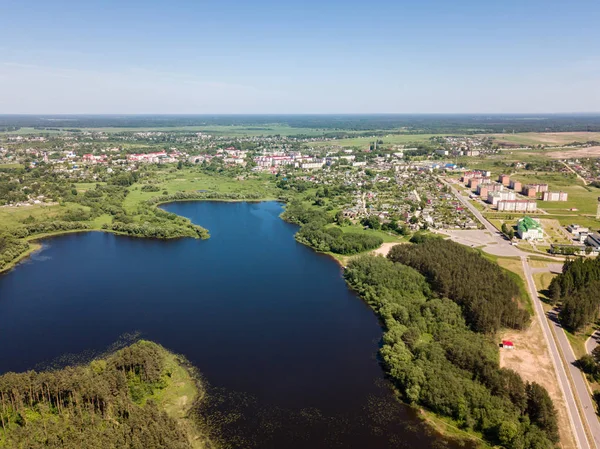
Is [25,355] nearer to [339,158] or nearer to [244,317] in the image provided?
[244,317]

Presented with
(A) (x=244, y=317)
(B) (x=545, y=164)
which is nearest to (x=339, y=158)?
(B) (x=545, y=164)

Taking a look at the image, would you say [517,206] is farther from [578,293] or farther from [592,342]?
[592,342]

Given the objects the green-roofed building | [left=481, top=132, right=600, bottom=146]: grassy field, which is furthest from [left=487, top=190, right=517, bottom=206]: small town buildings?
[left=481, top=132, right=600, bottom=146]: grassy field

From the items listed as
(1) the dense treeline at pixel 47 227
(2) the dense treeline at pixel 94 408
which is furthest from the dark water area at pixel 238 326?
(1) the dense treeline at pixel 47 227

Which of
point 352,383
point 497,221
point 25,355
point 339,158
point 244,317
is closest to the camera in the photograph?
point 352,383

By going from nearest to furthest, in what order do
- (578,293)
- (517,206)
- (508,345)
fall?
(508,345) → (578,293) → (517,206)

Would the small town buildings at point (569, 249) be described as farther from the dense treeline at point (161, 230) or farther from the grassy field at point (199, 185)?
the grassy field at point (199, 185)

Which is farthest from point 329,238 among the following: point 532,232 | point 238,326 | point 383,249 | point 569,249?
point 569,249
